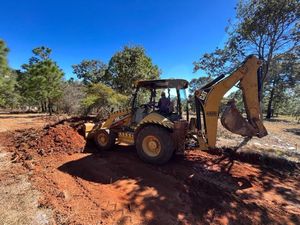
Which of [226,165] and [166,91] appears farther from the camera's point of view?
[166,91]

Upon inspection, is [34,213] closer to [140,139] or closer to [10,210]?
[10,210]

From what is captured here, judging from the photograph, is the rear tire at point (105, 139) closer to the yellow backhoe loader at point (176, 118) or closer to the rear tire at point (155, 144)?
the yellow backhoe loader at point (176, 118)

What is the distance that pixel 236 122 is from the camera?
493 centimetres

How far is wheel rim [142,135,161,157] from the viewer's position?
5430 mm

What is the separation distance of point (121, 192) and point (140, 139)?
1.84 m

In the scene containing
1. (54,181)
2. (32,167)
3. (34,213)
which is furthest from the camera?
(32,167)

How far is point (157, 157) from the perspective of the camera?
17.6 ft

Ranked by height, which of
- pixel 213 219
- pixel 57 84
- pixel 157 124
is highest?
pixel 57 84

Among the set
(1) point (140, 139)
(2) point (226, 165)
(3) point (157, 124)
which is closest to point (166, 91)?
(3) point (157, 124)

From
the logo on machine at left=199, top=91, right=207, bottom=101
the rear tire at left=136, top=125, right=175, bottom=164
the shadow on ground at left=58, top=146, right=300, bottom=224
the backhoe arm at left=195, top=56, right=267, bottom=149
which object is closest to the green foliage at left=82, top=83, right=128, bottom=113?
the shadow on ground at left=58, top=146, right=300, bottom=224

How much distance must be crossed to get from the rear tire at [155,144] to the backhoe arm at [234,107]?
99cm

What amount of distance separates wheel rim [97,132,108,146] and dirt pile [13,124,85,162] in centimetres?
59

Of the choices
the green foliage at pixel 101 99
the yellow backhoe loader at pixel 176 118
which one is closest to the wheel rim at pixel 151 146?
the yellow backhoe loader at pixel 176 118

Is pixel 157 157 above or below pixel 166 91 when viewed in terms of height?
below
